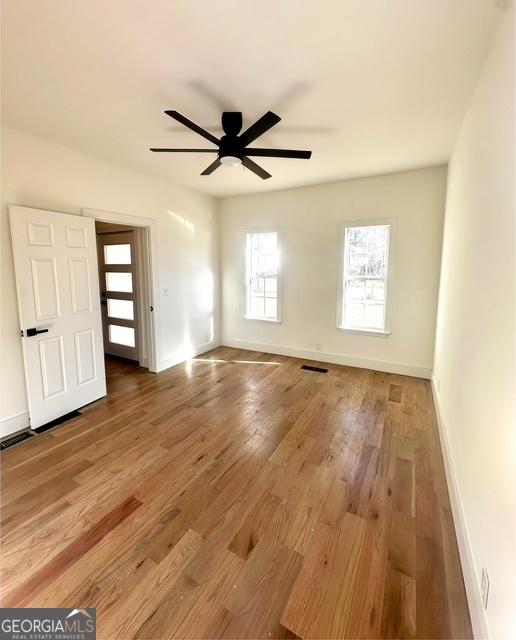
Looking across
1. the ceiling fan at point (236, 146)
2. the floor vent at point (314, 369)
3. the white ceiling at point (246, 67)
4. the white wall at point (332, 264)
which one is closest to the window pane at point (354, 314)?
the white wall at point (332, 264)

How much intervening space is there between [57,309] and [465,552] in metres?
3.76

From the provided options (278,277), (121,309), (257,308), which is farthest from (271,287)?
(121,309)

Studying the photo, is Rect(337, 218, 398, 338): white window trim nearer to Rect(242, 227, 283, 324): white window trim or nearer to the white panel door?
Rect(242, 227, 283, 324): white window trim

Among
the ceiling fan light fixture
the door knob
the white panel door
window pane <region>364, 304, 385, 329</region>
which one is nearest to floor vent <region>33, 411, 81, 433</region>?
the white panel door

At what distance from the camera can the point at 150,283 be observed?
4230 millimetres

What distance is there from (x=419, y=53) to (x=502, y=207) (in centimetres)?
119

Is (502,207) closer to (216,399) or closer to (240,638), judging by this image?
(240,638)

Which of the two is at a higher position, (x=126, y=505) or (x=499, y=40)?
(x=499, y=40)

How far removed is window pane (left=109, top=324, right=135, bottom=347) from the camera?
4855 mm

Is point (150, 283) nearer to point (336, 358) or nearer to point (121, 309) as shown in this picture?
point (121, 309)

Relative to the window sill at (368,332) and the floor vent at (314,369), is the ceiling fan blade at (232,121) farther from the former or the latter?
the floor vent at (314,369)

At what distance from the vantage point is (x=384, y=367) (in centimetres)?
437

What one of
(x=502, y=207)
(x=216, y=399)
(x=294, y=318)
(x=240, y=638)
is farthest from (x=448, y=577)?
(x=294, y=318)

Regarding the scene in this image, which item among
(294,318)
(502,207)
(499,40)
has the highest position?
(499,40)
